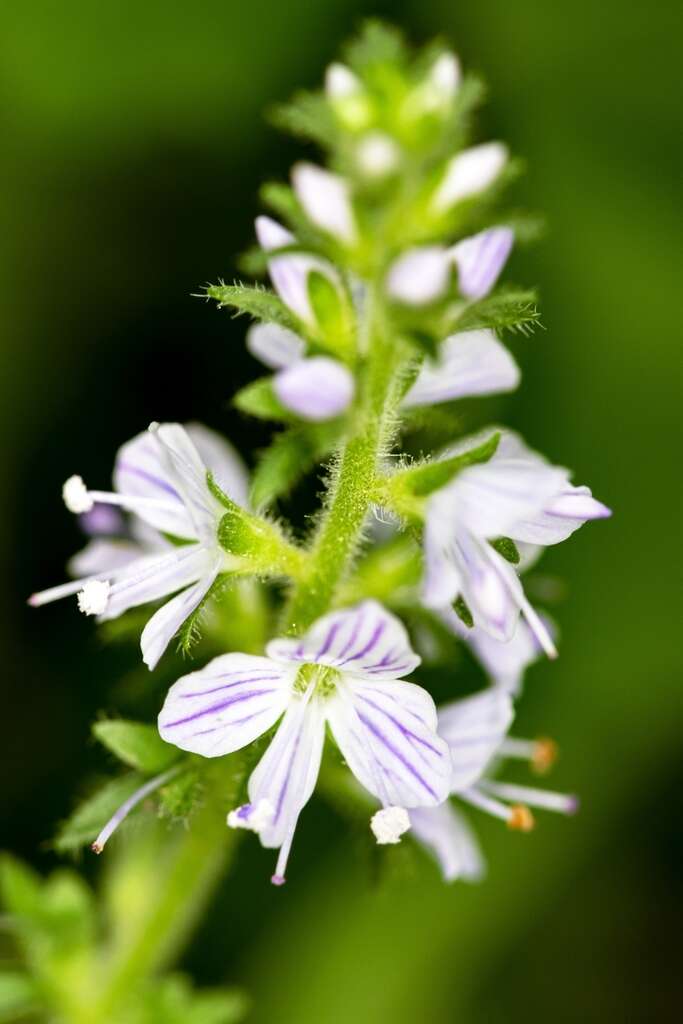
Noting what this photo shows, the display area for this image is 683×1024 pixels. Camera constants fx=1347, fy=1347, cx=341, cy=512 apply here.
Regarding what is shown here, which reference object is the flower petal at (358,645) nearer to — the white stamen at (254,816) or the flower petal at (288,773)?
the flower petal at (288,773)

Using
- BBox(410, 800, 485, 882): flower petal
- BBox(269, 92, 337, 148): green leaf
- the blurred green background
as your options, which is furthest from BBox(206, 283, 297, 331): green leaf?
the blurred green background

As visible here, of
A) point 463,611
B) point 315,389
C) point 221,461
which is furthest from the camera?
point 221,461

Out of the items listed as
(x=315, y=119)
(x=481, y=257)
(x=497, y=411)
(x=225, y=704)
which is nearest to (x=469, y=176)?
(x=481, y=257)

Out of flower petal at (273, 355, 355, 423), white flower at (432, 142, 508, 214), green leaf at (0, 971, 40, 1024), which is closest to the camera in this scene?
flower petal at (273, 355, 355, 423)

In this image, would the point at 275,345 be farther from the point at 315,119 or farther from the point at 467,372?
the point at 315,119

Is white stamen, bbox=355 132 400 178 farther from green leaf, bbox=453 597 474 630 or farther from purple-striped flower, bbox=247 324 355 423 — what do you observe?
green leaf, bbox=453 597 474 630

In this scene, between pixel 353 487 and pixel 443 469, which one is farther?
pixel 353 487

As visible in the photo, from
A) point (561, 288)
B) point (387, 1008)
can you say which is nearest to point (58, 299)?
point (561, 288)
